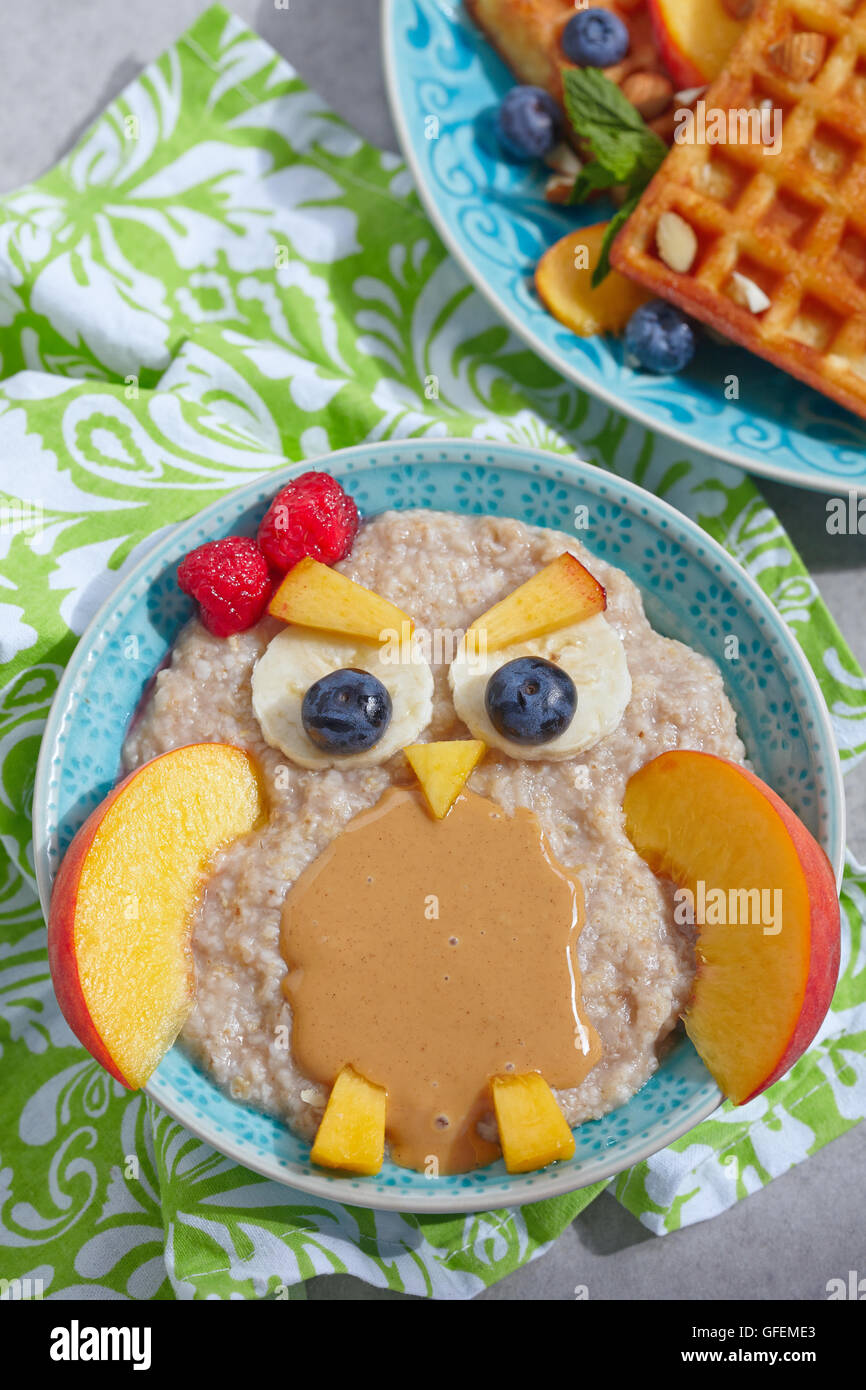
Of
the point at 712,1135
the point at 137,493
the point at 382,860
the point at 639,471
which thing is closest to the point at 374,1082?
the point at 382,860

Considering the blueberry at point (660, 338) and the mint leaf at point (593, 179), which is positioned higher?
the mint leaf at point (593, 179)

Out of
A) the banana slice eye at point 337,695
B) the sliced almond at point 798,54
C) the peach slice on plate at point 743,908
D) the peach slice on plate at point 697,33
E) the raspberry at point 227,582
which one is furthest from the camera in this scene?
the peach slice on plate at point 697,33

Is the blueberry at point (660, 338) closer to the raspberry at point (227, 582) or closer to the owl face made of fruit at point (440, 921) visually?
the owl face made of fruit at point (440, 921)

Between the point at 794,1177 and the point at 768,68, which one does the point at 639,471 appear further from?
the point at 794,1177

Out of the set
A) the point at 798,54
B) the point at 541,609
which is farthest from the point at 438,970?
the point at 798,54

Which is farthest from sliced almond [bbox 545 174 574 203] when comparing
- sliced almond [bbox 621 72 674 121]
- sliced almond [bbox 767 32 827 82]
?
sliced almond [bbox 767 32 827 82]

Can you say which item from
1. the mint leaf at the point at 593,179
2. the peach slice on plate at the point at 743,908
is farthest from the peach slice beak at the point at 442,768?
the mint leaf at the point at 593,179

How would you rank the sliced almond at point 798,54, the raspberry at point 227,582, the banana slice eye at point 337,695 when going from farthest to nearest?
the sliced almond at point 798,54, the raspberry at point 227,582, the banana slice eye at point 337,695
